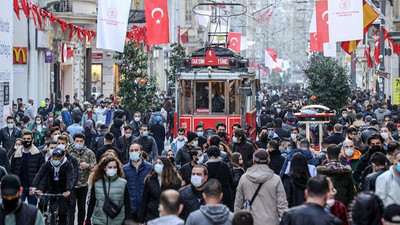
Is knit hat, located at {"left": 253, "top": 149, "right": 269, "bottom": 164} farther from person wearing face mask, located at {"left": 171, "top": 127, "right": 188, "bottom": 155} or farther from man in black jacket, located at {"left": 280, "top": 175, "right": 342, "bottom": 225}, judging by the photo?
person wearing face mask, located at {"left": 171, "top": 127, "right": 188, "bottom": 155}

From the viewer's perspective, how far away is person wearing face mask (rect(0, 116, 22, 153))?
68.9 ft

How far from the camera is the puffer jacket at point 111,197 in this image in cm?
1156

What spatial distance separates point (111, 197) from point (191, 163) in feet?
7.35

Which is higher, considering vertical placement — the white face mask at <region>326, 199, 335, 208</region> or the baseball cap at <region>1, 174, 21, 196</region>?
the baseball cap at <region>1, 174, 21, 196</region>

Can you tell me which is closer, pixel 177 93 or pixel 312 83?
pixel 177 93

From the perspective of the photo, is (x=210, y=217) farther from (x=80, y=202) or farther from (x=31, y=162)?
(x=31, y=162)

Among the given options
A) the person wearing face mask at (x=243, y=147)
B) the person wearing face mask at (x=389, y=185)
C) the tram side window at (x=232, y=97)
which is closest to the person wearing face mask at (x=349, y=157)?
the person wearing face mask at (x=243, y=147)

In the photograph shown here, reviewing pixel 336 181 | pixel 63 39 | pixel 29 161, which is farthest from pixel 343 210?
pixel 63 39

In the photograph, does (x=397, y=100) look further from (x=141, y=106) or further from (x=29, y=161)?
(x=29, y=161)

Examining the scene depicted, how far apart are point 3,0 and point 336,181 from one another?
15249 mm

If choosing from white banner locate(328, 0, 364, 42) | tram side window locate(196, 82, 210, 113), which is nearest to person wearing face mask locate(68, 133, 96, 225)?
tram side window locate(196, 82, 210, 113)

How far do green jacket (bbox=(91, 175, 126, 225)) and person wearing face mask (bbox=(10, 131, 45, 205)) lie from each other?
11.1 ft

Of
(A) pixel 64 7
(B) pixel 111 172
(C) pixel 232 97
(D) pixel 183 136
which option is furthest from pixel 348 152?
(A) pixel 64 7

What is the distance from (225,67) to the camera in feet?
84.1
